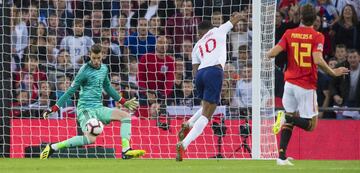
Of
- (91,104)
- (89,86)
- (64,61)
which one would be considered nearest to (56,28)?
(64,61)

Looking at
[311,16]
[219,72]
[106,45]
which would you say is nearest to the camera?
[311,16]

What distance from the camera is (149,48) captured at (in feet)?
70.0

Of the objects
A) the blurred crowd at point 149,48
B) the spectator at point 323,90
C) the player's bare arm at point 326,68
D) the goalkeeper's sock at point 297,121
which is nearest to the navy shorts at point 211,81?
the goalkeeper's sock at point 297,121

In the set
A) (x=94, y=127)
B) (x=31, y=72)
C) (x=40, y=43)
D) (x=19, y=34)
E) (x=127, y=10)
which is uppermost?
(x=127, y=10)

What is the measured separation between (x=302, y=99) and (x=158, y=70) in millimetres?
6351

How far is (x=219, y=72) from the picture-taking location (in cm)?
1634

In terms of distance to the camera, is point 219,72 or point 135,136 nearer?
point 219,72

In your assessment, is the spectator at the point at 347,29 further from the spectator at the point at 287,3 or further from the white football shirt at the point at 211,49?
the white football shirt at the point at 211,49

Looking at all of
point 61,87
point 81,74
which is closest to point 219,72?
point 81,74

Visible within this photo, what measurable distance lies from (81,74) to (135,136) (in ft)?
10.5

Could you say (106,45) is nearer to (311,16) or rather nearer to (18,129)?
(18,129)

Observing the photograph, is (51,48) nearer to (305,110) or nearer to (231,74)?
(231,74)

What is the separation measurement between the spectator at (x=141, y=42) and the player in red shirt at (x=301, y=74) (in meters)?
6.64

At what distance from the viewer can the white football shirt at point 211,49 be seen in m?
16.3
